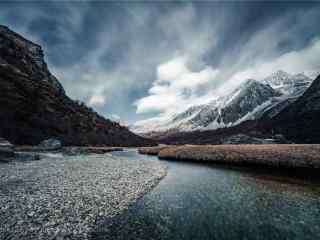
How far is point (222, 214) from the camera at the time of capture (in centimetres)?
1228

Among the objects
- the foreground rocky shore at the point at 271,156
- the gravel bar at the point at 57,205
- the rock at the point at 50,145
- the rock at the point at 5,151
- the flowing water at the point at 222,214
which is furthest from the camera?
the rock at the point at 50,145

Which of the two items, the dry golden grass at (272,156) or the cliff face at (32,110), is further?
the cliff face at (32,110)

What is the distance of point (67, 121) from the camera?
10550cm

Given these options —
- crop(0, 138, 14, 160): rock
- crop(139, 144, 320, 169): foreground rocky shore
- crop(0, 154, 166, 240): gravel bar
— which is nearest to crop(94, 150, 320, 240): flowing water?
crop(0, 154, 166, 240): gravel bar

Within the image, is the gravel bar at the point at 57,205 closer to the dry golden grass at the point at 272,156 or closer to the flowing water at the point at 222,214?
the flowing water at the point at 222,214

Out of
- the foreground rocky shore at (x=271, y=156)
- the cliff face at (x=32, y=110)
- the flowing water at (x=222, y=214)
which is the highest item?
the cliff face at (x=32, y=110)

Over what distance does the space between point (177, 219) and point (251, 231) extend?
4389 mm

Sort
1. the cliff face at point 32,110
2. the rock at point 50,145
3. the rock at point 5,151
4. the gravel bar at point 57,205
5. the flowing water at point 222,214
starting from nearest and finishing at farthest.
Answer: the gravel bar at point 57,205, the flowing water at point 222,214, the rock at point 5,151, the rock at point 50,145, the cliff face at point 32,110

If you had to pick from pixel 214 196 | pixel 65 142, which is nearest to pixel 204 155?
pixel 214 196

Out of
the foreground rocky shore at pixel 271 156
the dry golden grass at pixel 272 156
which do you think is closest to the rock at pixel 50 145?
the foreground rocky shore at pixel 271 156

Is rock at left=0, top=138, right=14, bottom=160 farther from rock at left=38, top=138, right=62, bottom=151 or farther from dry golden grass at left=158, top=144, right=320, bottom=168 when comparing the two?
dry golden grass at left=158, top=144, right=320, bottom=168

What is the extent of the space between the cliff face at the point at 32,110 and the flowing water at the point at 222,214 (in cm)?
7309

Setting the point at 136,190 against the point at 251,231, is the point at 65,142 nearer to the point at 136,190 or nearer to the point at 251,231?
the point at 136,190

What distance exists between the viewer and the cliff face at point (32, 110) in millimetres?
72119
